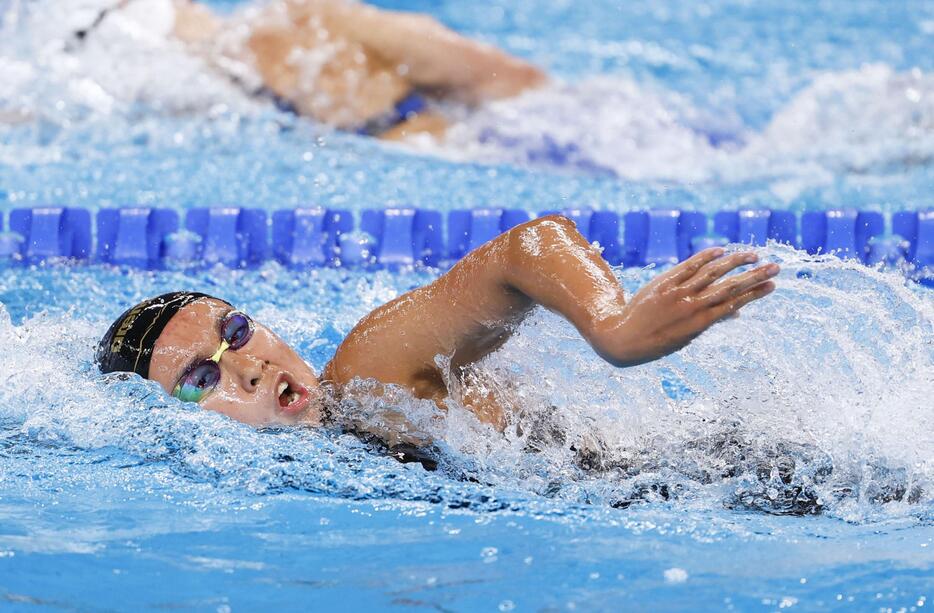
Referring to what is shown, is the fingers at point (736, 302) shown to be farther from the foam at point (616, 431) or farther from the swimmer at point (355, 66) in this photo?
the swimmer at point (355, 66)

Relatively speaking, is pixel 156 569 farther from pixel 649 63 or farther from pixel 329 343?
pixel 649 63

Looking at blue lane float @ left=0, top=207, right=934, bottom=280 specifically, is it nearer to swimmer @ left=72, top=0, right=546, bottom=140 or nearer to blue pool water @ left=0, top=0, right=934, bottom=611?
blue pool water @ left=0, top=0, right=934, bottom=611

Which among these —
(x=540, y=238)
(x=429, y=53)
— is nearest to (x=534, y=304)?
(x=540, y=238)

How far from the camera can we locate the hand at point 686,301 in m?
1.50

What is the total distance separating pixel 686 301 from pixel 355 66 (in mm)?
3927

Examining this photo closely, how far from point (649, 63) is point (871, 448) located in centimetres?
450

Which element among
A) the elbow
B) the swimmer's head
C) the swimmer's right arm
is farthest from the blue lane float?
the swimmer's right arm

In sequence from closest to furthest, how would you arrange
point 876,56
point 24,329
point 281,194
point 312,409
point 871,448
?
1. point 871,448
2. point 312,409
3. point 24,329
4. point 281,194
5. point 876,56

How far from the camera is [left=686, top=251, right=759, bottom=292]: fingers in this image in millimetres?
1521

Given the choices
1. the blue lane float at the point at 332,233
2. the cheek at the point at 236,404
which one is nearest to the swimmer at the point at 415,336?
the cheek at the point at 236,404

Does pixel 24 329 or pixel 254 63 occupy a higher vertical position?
pixel 254 63

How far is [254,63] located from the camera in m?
5.25

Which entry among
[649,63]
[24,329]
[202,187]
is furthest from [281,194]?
[649,63]

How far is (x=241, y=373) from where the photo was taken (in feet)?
7.24
